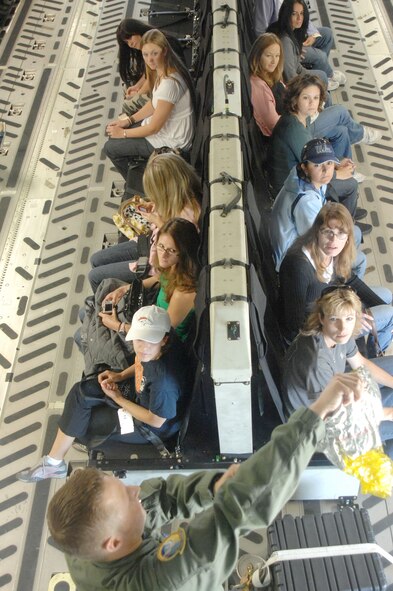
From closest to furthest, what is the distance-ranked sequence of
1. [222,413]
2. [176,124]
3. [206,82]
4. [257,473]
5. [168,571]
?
[257,473] → [168,571] → [222,413] → [206,82] → [176,124]

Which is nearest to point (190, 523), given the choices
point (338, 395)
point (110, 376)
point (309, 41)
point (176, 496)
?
point (176, 496)

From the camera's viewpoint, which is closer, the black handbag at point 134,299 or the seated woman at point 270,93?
the black handbag at point 134,299

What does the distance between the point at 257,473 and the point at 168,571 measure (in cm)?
44

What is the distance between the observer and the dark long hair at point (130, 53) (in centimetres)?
533

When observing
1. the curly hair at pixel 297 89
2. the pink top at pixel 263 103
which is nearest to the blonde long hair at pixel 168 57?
the pink top at pixel 263 103

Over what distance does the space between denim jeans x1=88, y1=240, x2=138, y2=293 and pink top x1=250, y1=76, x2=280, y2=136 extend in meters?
1.38

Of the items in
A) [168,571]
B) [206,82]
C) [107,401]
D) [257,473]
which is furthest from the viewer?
[206,82]

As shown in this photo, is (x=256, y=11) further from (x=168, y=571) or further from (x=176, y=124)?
(x=168, y=571)

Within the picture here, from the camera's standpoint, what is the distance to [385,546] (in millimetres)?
3611

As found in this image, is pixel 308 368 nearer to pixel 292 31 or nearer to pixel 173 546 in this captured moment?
pixel 173 546

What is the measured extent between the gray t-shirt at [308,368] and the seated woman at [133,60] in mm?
3015

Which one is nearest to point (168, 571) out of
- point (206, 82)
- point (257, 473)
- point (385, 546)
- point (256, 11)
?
point (257, 473)

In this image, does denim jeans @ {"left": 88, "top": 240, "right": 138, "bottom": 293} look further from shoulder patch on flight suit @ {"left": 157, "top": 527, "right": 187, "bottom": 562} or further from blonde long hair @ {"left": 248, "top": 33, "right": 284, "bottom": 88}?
shoulder patch on flight suit @ {"left": 157, "top": 527, "right": 187, "bottom": 562}

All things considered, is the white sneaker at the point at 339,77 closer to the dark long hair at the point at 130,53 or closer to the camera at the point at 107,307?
the dark long hair at the point at 130,53
